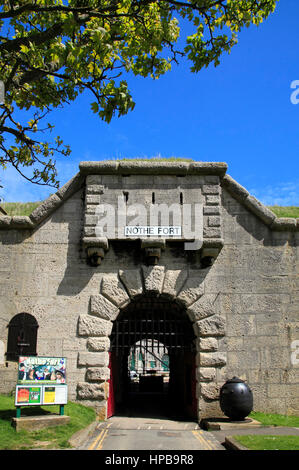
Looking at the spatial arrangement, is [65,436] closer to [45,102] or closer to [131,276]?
[131,276]

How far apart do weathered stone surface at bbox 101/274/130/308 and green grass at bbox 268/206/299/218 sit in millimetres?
5764

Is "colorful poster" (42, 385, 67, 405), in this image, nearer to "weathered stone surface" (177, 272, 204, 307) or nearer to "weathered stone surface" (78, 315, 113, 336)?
"weathered stone surface" (78, 315, 113, 336)

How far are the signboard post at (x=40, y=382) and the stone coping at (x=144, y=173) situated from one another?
3.71 m

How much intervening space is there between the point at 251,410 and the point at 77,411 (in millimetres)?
3695

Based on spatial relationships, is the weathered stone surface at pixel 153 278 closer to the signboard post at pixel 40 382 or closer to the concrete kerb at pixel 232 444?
the signboard post at pixel 40 382

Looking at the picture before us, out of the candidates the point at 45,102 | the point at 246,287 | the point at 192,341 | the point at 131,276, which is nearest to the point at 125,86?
the point at 45,102

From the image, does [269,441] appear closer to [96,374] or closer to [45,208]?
[96,374]

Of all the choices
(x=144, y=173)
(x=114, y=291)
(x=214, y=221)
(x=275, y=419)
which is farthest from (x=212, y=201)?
(x=275, y=419)

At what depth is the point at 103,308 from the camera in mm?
10305

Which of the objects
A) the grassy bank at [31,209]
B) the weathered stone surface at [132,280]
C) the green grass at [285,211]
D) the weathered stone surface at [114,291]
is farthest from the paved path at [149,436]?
the grassy bank at [31,209]

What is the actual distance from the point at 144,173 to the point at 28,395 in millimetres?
5736

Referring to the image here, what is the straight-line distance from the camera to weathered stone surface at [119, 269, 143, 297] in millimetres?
10398

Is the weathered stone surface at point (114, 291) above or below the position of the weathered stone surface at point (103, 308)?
above

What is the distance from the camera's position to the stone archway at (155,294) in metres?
9.88
